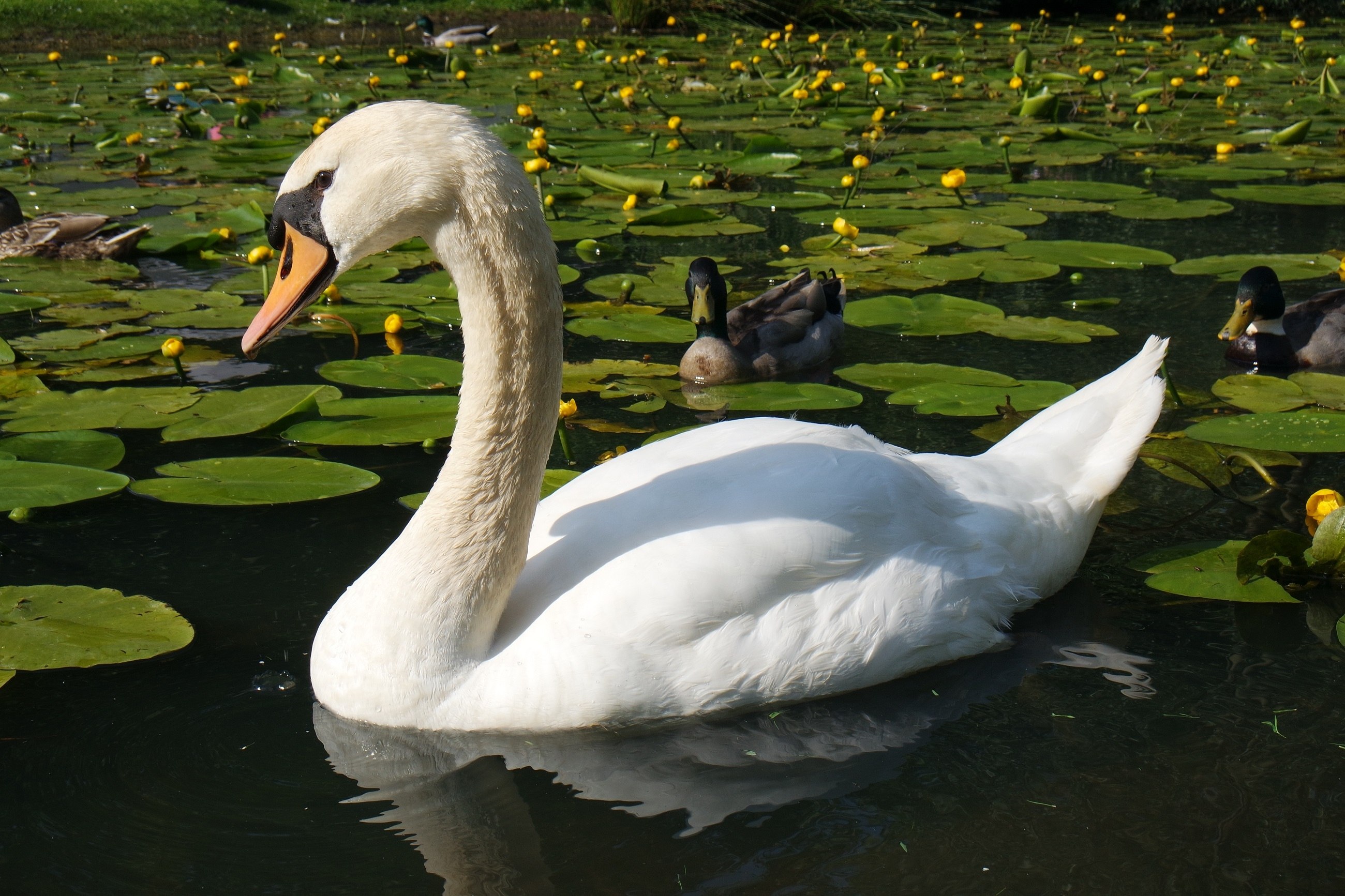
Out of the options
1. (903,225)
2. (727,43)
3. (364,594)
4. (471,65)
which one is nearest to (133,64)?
(471,65)

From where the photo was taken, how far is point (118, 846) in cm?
226

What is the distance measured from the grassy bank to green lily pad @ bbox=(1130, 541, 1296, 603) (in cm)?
1546

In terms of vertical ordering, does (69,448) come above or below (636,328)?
below

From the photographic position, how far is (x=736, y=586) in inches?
102

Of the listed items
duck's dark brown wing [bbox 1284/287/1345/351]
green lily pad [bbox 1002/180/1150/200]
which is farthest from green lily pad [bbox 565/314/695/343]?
green lily pad [bbox 1002/180/1150/200]

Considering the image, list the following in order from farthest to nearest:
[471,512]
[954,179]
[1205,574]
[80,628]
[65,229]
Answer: [954,179], [65,229], [1205,574], [80,628], [471,512]

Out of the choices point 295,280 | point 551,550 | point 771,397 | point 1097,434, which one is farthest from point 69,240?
point 1097,434

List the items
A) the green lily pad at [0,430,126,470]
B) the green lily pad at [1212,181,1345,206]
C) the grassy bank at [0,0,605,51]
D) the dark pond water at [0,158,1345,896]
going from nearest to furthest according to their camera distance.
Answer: the dark pond water at [0,158,1345,896]
the green lily pad at [0,430,126,470]
the green lily pad at [1212,181,1345,206]
the grassy bank at [0,0,605,51]

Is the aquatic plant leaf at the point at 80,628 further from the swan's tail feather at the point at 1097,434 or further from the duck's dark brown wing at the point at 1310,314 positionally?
the duck's dark brown wing at the point at 1310,314

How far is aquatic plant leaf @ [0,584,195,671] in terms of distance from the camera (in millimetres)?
2686

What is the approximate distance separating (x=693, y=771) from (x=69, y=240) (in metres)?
4.88

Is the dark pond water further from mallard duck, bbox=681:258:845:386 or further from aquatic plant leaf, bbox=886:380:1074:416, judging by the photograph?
mallard duck, bbox=681:258:845:386

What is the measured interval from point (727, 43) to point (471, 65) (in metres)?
4.17

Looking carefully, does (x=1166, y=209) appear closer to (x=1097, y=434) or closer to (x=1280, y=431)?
(x=1280, y=431)
